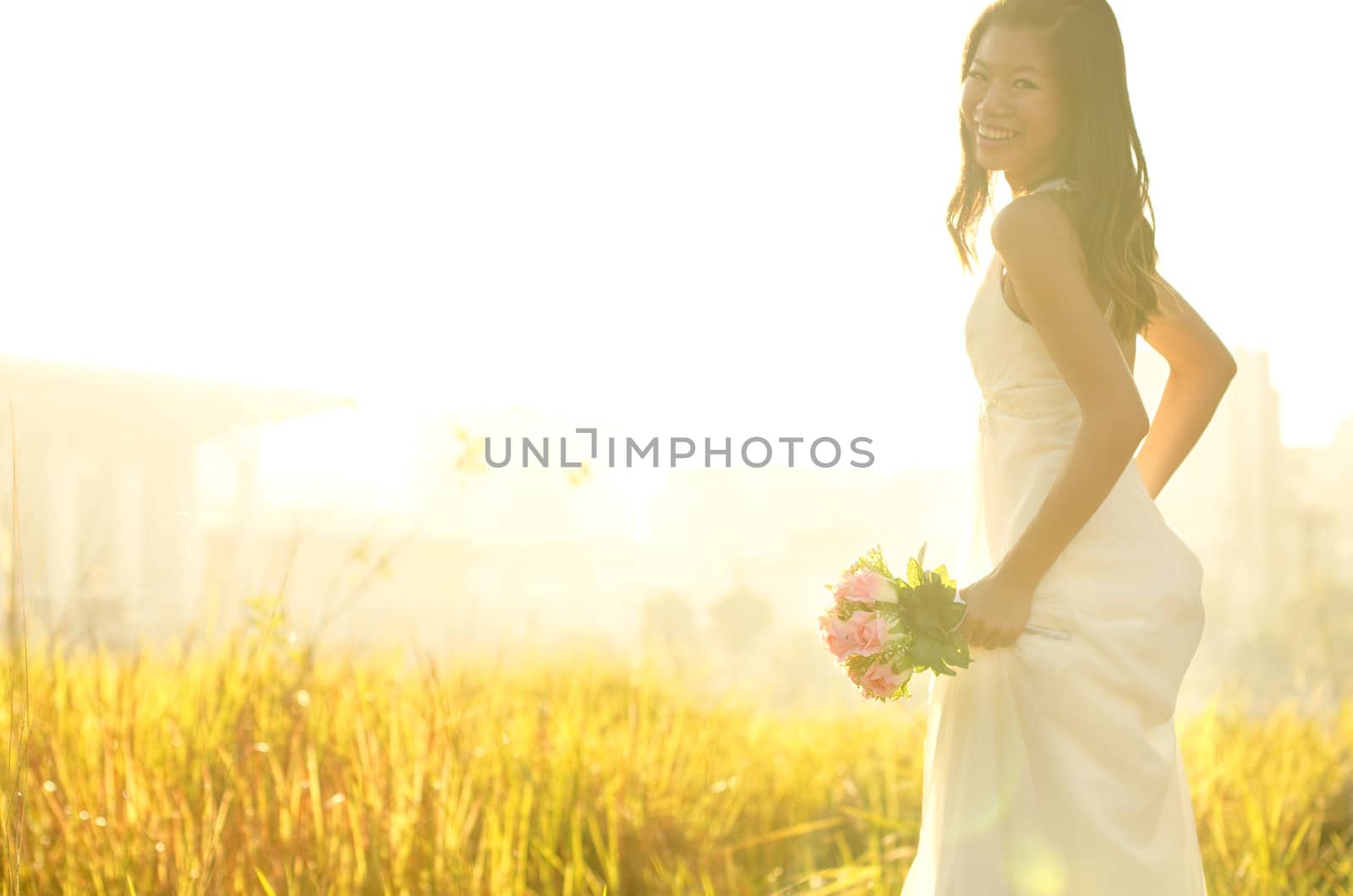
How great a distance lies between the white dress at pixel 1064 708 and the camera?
1.64 metres

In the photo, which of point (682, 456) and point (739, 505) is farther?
point (739, 505)

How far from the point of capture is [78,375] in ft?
31.5

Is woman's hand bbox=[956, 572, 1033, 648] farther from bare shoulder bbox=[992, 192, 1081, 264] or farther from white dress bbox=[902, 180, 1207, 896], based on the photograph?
bare shoulder bbox=[992, 192, 1081, 264]

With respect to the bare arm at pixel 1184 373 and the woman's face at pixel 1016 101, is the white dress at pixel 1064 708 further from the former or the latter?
the bare arm at pixel 1184 373

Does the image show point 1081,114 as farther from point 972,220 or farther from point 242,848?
point 242,848

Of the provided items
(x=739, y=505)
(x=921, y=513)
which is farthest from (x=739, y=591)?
(x=921, y=513)

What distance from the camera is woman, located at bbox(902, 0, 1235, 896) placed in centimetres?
162

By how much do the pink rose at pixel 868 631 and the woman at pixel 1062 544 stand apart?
12cm

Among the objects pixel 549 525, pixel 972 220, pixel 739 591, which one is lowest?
pixel 739 591

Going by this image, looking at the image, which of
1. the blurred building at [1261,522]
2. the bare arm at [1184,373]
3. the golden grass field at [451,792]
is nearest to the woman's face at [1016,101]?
the bare arm at [1184,373]

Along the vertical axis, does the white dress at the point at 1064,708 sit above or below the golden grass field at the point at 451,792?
above

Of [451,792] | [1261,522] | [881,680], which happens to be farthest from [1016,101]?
[1261,522]

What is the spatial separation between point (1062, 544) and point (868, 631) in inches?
11.8

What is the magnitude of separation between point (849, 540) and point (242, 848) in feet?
33.3
